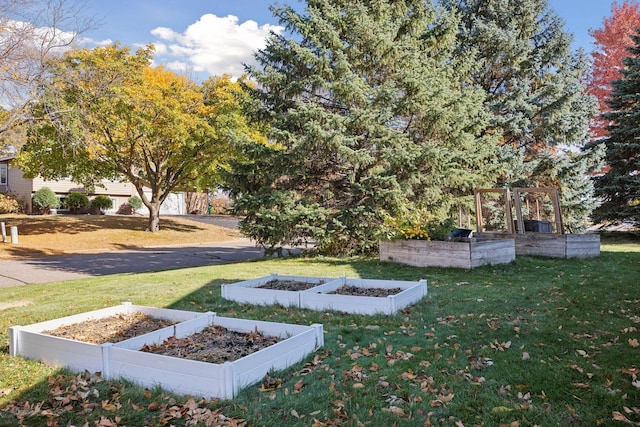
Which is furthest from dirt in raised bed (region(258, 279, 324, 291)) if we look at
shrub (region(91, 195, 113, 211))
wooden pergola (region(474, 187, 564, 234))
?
shrub (region(91, 195, 113, 211))

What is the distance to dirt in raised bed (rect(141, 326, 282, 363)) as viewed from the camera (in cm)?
368

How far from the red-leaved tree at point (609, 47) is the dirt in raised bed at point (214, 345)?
71.1 ft

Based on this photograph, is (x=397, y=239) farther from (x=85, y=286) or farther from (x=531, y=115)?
A: (x=531, y=115)

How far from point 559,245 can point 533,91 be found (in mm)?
8283

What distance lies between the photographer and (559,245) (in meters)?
10.3

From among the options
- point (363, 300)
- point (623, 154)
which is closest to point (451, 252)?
point (363, 300)

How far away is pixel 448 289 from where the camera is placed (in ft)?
22.8

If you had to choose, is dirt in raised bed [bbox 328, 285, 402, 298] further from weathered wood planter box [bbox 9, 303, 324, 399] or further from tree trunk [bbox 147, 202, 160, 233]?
tree trunk [bbox 147, 202, 160, 233]

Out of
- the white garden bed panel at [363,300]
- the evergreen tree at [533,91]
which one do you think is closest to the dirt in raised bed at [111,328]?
the white garden bed panel at [363,300]

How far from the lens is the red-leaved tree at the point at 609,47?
20625mm

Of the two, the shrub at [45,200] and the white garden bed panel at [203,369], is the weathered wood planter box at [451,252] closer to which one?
the white garden bed panel at [203,369]

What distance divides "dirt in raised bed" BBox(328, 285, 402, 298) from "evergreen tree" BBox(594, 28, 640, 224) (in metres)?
13.7

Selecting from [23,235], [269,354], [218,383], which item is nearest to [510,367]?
[269,354]

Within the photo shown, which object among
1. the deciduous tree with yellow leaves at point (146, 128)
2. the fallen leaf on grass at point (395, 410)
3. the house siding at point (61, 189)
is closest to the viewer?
the fallen leaf on grass at point (395, 410)
